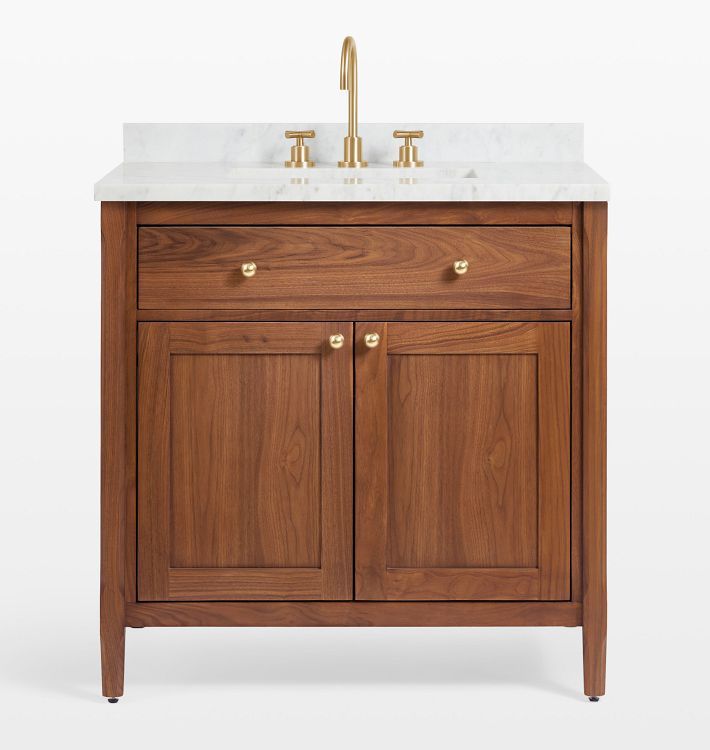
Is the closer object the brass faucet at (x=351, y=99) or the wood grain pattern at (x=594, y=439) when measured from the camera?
the wood grain pattern at (x=594, y=439)

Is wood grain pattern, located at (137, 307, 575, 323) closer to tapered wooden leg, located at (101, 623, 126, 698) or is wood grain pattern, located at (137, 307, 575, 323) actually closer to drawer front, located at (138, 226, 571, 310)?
drawer front, located at (138, 226, 571, 310)

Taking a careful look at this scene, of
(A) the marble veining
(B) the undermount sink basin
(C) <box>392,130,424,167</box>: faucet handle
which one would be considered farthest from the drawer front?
(A) the marble veining

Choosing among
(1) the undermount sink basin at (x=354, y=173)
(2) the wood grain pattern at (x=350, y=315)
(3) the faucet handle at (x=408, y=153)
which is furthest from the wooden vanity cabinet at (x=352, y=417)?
(3) the faucet handle at (x=408, y=153)

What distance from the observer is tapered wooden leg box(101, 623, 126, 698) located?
358 cm

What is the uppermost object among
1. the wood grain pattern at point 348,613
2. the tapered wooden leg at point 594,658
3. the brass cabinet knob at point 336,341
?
the brass cabinet knob at point 336,341

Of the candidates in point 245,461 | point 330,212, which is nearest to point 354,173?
point 330,212

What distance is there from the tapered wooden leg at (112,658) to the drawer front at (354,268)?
2.13ft

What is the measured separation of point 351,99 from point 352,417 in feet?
2.64

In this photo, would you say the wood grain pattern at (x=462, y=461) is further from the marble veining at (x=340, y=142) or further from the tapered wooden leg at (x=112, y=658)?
the marble veining at (x=340, y=142)

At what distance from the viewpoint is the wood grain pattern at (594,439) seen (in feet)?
11.5

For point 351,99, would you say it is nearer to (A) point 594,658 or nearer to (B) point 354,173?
(B) point 354,173

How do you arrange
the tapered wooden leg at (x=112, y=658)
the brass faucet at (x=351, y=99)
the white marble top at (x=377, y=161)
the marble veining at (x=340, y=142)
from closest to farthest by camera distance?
1. the white marble top at (x=377, y=161)
2. the tapered wooden leg at (x=112, y=658)
3. the brass faucet at (x=351, y=99)
4. the marble veining at (x=340, y=142)

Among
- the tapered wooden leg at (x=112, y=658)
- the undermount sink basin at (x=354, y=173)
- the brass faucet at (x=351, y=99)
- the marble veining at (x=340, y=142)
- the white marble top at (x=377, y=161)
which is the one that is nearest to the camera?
the white marble top at (x=377, y=161)

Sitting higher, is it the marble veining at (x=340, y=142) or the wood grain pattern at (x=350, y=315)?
the marble veining at (x=340, y=142)
